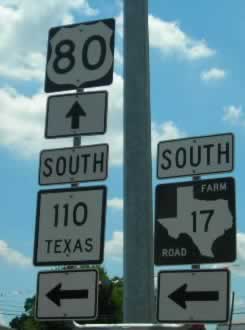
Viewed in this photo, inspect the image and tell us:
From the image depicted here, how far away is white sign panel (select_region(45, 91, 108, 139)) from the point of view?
23.0ft

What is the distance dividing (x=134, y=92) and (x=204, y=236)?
5.05 feet

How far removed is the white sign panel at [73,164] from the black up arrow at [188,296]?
3.86 ft

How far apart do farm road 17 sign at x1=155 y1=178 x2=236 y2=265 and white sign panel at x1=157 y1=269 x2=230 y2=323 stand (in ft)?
0.45

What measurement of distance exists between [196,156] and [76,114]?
3.88 feet

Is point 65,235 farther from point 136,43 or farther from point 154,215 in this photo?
point 136,43

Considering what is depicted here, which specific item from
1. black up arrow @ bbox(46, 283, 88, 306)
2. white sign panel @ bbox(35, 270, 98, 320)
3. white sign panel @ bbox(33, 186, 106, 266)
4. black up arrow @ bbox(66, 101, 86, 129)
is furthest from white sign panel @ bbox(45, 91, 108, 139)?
black up arrow @ bbox(46, 283, 88, 306)

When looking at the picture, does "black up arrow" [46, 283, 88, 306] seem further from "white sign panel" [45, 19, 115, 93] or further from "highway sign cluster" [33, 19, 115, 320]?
"white sign panel" [45, 19, 115, 93]

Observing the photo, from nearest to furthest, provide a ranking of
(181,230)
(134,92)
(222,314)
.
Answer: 1. (222,314)
2. (181,230)
3. (134,92)

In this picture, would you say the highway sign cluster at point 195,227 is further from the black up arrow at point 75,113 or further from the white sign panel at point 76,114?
the black up arrow at point 75,113

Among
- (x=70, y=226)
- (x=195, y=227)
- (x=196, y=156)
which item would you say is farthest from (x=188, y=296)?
(x=196, y=156)

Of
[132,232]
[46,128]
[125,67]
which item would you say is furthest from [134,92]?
[132,232]

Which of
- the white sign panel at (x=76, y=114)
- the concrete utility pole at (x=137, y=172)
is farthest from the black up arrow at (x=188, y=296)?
the white sign panel at (x=76, y=114)

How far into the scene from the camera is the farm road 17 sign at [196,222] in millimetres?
6438

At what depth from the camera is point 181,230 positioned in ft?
21.8
